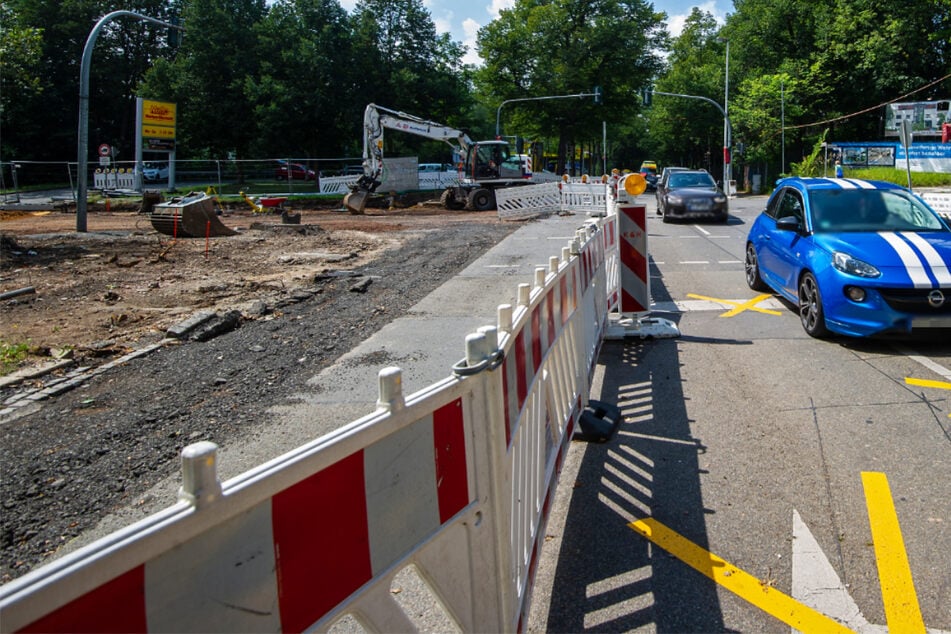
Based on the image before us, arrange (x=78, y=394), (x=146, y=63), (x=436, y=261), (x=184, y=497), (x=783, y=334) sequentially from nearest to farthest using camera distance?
(x=184, y=497)
(x=78, y=394)
(x=783, y=334)
(x=436, y=261)
(x=146, y=63)

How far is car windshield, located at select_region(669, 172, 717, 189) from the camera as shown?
79.1 ft

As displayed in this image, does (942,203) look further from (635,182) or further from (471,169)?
(471,169)

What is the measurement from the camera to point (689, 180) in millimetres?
24562

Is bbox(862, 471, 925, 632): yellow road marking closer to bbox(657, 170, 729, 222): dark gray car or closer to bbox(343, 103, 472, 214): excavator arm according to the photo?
bbox(657, 170, 729, 222): dark gray car

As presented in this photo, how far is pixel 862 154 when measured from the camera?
45.2 meters

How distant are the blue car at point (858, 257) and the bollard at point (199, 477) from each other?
6.99m

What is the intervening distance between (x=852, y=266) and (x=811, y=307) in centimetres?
67

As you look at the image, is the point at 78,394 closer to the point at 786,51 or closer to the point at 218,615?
the point at 218,615

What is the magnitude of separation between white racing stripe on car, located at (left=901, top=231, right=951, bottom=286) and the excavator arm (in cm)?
2358

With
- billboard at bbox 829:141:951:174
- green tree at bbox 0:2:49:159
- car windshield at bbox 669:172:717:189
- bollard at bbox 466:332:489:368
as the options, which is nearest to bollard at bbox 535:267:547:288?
bollard at bbox 466:332:489:368

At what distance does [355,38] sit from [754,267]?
48.1m

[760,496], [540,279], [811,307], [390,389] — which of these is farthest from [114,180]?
[390,389]

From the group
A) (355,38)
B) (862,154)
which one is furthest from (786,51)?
(355,38)

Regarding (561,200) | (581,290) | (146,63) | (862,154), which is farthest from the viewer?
(146,63)
